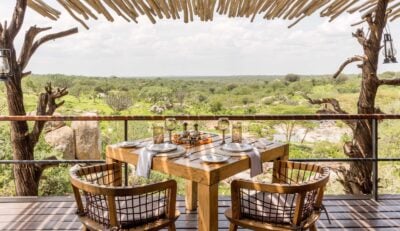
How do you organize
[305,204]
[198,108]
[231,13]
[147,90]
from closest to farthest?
1. [305,204]
2. [231,13]
3. [198,108]
4. [147,90]

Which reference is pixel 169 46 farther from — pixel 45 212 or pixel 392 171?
pixel 45 212

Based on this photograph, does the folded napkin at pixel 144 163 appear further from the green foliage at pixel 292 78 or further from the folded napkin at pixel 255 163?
the green foliage at pixel 292 78

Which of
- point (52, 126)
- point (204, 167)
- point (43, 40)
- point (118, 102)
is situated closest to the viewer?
point (204, 167)

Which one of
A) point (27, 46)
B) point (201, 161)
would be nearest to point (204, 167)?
point (201, 161)

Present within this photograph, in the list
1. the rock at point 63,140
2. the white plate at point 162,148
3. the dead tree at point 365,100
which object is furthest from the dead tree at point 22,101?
the rock at point 63,140

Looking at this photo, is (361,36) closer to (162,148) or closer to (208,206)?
(162,148)

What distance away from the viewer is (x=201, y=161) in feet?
7.15

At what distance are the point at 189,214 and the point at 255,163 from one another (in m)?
1.04

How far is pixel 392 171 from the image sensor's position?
11453mm

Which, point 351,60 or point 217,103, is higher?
point 351,60

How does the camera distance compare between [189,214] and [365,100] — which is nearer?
[189,214]

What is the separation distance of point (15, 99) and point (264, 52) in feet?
80.5

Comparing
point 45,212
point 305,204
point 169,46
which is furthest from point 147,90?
point 305,204

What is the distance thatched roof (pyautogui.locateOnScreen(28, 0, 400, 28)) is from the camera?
243 cm
